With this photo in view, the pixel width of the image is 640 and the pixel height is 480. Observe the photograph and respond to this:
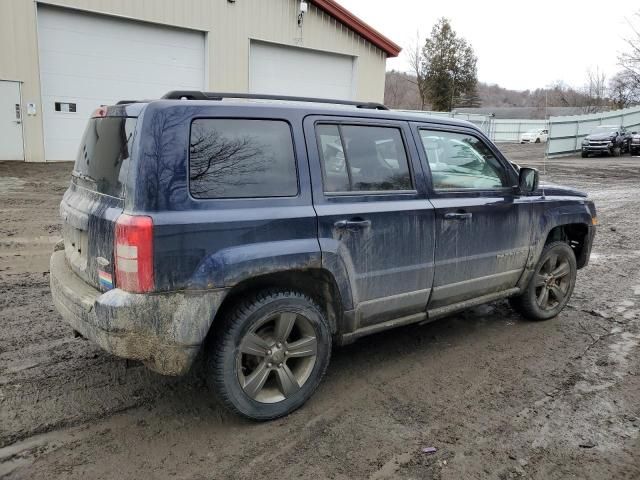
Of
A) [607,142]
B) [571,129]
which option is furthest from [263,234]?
[571,129]

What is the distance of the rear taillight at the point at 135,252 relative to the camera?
8.80 ft

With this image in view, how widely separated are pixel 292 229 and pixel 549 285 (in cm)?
306

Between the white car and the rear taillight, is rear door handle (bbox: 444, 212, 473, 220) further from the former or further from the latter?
the white car

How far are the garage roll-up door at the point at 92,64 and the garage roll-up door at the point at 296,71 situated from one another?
2.33 metres

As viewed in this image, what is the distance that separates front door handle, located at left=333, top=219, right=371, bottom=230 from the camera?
332cm

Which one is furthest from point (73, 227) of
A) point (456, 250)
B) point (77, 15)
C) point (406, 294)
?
point (77, 15)

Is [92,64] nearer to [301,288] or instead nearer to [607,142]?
[301,288]

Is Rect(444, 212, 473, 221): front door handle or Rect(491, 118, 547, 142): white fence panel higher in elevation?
Rect(491, 118, 547, 142): white fence panel

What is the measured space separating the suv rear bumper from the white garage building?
13340 millimetres

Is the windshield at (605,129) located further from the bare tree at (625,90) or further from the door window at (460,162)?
the door window at (460,162)

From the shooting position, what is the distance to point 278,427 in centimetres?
319

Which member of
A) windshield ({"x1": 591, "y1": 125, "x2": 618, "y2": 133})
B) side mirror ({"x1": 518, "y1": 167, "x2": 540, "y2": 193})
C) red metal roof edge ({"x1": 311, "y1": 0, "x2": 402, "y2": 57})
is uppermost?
red metal roof edge ({"x1": 311, "y1": 0, "x2": 402, "y2": 57})

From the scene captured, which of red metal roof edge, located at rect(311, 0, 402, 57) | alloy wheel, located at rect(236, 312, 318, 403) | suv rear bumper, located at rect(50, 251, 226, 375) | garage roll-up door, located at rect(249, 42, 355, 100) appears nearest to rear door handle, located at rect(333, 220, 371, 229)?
alloy wheel, located at rect(236, 312, 318, 403)

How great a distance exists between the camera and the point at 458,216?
3959mm
